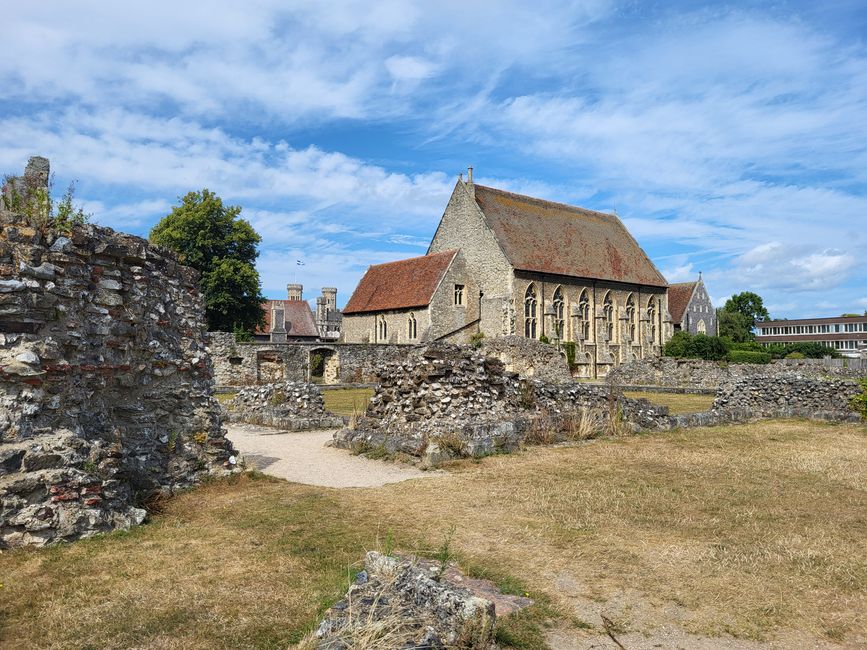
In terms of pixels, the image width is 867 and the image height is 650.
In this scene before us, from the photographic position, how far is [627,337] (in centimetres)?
4916

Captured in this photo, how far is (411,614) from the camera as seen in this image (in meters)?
3.71

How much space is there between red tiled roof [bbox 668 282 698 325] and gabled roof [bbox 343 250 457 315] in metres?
27.7

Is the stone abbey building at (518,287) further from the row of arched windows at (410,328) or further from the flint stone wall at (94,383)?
the flint stone wall at (94,383)

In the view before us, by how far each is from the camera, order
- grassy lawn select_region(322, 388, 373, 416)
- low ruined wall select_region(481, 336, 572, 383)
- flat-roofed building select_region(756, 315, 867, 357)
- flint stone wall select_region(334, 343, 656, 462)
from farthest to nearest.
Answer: flat-roofed building select_region(756, 315, 867, 357)
low ruined wall select_region(481, 336, 572, 383)
grassy lawn select_region(322, 388, 373, 416)
flint stone wall select_region(334, 343, 656, 462)

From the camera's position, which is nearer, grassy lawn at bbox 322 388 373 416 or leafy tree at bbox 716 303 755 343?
grassy lawn at bbox 322 388 373 416

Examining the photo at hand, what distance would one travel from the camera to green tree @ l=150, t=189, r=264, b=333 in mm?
40625

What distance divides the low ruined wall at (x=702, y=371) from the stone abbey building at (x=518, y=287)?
7170mm

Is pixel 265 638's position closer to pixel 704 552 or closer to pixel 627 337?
pixel 704 552

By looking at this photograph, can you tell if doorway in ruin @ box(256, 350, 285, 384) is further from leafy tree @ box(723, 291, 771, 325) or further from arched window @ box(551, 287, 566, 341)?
leafy tree @ box(723, 291, 771, 325)

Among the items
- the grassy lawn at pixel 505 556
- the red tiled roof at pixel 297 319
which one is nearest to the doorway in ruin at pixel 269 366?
the grassy lawn at pixel 505 556

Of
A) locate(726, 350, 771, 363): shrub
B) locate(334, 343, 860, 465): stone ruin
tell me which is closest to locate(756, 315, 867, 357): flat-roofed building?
locate(726, 350, 771, 363): shrub

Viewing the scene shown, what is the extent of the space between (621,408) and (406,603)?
12184 millimetres

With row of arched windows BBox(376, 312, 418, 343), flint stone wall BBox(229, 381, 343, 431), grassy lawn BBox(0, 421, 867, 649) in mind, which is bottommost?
grassy lawn BBox(0, 421, 867, 649)

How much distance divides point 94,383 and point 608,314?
45407 millimetres
